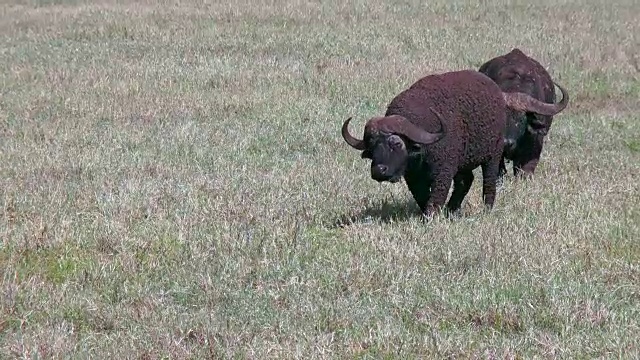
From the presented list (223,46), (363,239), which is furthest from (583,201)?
(223,46)

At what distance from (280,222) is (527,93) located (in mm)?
3727

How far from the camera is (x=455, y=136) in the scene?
9.16 meters

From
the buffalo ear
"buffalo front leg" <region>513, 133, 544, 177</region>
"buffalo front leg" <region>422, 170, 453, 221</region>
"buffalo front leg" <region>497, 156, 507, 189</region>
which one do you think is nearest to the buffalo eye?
the buffalo ear

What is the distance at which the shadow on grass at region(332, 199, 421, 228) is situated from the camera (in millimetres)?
9312

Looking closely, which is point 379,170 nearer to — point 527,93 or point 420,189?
point 420,189

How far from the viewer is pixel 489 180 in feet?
32.1

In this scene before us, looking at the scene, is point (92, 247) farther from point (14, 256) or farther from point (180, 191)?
point (180, 191)

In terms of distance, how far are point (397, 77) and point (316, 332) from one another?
12.1 meters

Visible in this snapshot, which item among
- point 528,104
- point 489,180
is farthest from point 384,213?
point 528,104

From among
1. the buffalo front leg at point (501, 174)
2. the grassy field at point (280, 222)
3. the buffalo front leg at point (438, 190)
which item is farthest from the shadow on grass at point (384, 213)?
the buffalo front leg at point (501, 174)

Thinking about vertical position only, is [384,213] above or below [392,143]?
below

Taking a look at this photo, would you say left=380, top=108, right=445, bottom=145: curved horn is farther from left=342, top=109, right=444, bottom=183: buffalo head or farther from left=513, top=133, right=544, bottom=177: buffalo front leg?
left=513, top=133, right=544, bottom=177: buffalo front leg

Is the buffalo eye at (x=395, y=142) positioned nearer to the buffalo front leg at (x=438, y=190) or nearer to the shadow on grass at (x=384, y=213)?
the buffalo front leg at (x=438, y=190)

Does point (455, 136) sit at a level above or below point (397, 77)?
above
